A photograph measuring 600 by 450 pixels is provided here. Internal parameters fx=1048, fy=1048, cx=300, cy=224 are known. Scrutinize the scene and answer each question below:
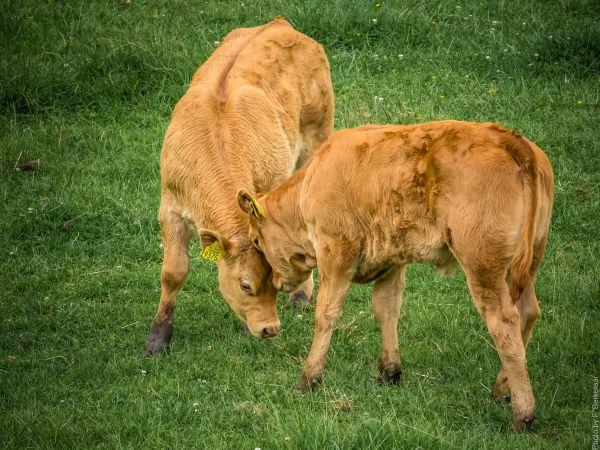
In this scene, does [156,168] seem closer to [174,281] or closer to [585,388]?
[174,281]

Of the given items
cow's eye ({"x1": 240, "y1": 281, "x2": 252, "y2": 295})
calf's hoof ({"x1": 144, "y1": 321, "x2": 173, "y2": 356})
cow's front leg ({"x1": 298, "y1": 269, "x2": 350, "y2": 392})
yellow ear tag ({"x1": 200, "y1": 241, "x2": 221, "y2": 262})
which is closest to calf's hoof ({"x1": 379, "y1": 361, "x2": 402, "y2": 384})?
cow's front leg ({"x1": 298, "y1": 269, "x2": 350, "y2": 392})

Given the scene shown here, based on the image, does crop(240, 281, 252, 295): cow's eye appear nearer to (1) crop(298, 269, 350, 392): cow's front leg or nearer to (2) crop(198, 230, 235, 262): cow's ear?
(2) crop(198, 230, 235, 262): cow's ear

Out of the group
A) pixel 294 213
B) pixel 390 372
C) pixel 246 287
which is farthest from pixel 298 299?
pixel 390 372

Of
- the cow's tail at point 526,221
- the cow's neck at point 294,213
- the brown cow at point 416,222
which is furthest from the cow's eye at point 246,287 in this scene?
the cow's tail at point 526,221

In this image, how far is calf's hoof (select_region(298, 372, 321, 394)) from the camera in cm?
731

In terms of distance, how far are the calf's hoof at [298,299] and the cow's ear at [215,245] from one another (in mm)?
1434

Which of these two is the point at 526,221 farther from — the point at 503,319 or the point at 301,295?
the point at 301,295

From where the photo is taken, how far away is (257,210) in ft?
24.9

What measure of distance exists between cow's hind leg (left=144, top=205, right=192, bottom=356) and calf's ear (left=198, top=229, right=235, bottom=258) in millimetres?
435

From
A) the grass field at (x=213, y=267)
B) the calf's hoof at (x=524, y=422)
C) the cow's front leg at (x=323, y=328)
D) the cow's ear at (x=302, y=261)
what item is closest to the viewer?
the calf's hoof at (x=524, y=422)

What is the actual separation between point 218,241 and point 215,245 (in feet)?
0.14

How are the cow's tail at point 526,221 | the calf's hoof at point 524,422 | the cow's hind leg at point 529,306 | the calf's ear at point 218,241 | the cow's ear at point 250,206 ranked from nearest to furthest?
the cow's tail at point 526,221 → the calf's hoof at point 524,422 → the cow's hind leg at point 529,306 → the cow's ear at point 250,206 → the calf's ear at point 218,241

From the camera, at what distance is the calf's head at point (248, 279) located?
26.0ft

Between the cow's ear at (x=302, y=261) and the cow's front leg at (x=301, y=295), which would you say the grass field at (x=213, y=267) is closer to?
the cow's front leg at (x=301, y=295)
